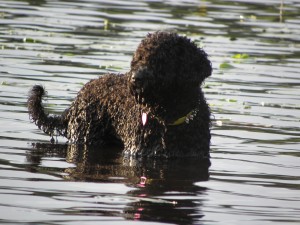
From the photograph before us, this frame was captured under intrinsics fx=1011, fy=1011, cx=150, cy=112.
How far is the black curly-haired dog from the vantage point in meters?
11.1

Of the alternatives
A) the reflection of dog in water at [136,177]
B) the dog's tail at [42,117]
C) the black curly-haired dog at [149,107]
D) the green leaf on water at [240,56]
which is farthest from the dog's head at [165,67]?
the green leaf on water at [240,56]

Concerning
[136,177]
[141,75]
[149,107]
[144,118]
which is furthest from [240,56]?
[136,177]

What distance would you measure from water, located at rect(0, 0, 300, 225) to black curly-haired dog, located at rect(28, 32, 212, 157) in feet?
0.83

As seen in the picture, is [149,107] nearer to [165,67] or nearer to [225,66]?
[165,67]

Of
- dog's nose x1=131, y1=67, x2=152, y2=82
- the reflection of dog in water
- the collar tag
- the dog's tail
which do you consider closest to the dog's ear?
dog's nose x1=131, y1=67, x2=152, y2=82

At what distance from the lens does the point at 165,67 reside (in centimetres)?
1113

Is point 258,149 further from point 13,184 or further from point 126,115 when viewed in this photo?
point 13,184

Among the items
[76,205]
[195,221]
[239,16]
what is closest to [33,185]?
[76,205]

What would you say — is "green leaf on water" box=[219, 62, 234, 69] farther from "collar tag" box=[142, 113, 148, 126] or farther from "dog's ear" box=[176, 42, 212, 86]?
"dog's ear" box=[176, 42, 212, 86]

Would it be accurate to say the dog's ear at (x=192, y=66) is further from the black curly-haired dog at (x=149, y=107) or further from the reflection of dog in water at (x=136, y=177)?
the reflection of dog in water at (x=136, y=177)

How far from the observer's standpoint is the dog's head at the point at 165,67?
1098 cm

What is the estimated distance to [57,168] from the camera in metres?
10.8

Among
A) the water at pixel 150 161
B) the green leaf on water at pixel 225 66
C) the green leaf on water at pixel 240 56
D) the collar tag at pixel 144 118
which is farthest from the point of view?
the green leaf on water at pixel 240 56

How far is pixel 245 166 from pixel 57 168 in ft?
7.07
